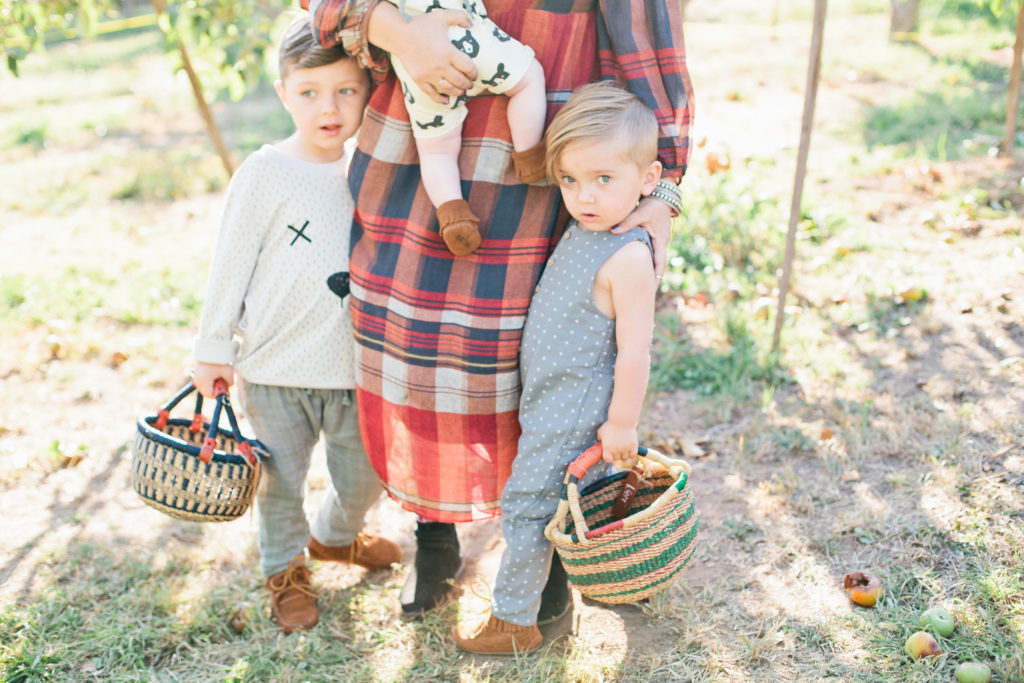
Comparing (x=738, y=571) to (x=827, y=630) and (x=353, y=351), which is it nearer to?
(x=827, y=630)

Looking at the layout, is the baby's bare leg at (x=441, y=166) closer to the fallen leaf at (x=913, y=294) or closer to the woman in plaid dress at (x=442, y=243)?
the woman in plaid dress at (x=442, y=243)

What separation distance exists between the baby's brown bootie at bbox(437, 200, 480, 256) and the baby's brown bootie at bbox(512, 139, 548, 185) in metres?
0.14

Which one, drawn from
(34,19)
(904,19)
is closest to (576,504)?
(34,19)

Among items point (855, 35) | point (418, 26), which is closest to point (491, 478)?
point (418, 26)

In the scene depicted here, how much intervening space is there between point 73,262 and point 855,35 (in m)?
7.37

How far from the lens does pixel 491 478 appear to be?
6.77ft

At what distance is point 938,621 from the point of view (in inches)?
77.3

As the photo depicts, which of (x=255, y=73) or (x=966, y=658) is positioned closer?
(x=966, y=658)

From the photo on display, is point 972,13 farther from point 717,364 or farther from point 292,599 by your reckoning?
point 292,599

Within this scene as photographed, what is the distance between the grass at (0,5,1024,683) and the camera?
83.8 inches

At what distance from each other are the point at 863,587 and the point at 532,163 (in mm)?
1364

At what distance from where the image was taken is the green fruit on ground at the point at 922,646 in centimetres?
191

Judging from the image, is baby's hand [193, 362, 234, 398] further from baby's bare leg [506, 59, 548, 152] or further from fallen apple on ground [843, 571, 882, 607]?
fallen apple on ground [843, 571, 882, 607]

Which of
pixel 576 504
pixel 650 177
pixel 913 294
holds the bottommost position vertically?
pixel 913 294
